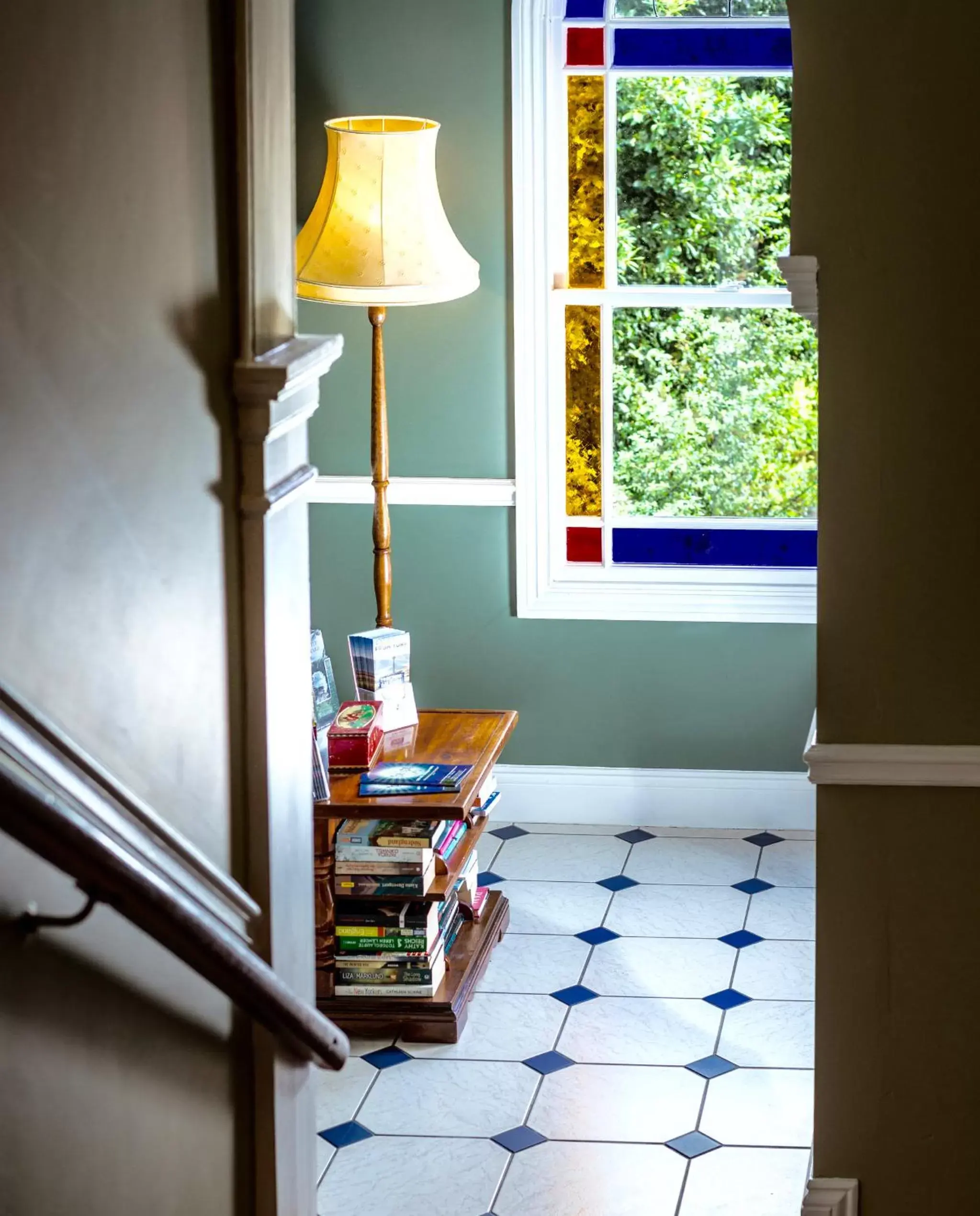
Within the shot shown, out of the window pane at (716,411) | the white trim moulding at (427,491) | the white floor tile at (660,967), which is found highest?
the window pane at (716,411)

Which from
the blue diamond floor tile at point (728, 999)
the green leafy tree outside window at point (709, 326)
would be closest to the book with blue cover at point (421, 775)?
the blue diamond floor tile at point (728, 999)

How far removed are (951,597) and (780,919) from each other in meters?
2.31

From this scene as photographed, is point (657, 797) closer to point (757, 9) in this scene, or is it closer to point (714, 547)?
point (714, 547)

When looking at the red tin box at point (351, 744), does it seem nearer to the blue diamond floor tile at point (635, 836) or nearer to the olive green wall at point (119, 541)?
the blue diamond floor tile at point (635, 836)

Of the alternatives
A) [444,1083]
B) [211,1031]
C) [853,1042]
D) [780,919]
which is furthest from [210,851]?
[780,919]

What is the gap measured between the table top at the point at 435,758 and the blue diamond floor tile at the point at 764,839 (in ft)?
3.57

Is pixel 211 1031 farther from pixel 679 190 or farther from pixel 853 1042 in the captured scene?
pixel 679 190

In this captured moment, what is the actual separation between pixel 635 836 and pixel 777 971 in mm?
1079

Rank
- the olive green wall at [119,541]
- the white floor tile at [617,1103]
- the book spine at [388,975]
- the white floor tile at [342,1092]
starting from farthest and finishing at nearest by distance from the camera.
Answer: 1. the book spine at [388,975]
2. the white floor tile at [342,1092]
3. the white floor tile at [617,1103]
4. the olive green wall at [119,541]

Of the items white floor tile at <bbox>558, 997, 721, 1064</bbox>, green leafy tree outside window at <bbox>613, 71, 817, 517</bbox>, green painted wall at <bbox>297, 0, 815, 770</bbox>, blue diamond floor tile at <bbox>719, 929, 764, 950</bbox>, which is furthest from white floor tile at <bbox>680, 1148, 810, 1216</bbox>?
green leafy tree outside window at <bbox>613, 71, 817, 517</bbox>

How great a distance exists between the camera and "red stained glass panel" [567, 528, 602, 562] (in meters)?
5.39

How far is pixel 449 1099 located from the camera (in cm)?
370

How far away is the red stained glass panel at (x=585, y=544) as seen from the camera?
539cm

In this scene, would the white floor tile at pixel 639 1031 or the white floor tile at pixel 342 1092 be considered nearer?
the white floor tile at pixel 342 1092
